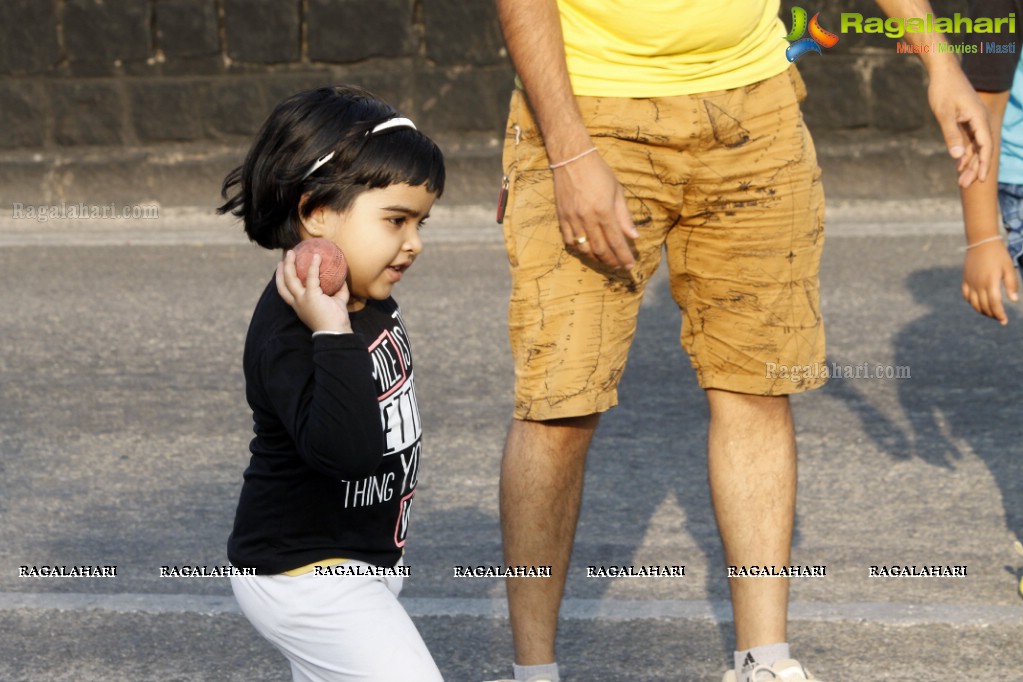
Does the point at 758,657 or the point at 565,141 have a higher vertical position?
the point at 565,141

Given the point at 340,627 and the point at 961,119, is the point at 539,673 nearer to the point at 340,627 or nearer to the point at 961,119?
the point at 340,627

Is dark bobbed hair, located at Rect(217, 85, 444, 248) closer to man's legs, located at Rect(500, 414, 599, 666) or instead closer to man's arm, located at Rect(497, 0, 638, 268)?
man's arm, located at Rect(497, 0, 638, 268)

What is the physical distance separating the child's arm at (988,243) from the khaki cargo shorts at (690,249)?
0.34m

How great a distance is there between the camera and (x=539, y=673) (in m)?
3.13

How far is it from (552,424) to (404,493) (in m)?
0.62

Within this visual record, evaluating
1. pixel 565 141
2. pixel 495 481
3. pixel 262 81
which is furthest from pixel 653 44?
pixel 262 81

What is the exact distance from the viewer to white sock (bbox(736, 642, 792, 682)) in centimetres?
319

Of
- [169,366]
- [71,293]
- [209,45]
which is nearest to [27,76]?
[209,45]

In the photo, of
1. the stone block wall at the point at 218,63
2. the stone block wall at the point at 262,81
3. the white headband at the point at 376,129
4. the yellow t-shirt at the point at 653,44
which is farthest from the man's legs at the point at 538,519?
the stone block wall at the point at 218,63

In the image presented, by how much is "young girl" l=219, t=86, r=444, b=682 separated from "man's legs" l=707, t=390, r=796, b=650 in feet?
3.05

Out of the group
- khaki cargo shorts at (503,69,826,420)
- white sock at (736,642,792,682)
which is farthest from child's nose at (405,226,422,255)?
white sock at (736,642,792,682)

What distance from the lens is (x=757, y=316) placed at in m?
3.28

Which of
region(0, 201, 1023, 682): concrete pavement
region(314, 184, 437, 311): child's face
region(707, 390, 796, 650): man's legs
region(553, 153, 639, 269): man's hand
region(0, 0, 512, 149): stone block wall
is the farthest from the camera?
region(0, 0, 512, 149): stone block wall

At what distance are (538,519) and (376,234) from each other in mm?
890
